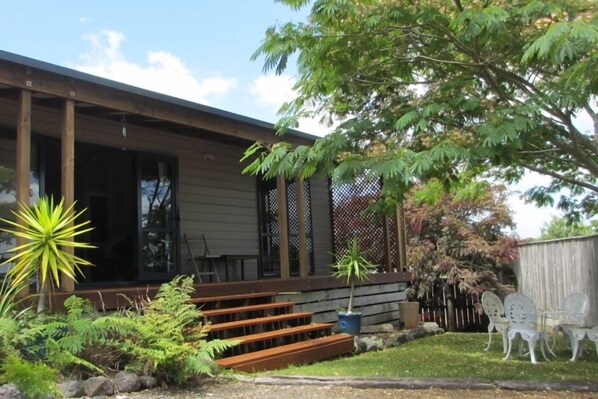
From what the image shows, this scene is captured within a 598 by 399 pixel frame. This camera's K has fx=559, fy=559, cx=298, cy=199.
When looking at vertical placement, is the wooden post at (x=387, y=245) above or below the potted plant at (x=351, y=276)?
above

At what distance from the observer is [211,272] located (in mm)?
9359

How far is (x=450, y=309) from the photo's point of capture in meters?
12.9

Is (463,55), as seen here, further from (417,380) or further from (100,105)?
(100,105)

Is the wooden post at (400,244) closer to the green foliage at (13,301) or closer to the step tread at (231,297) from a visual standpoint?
the step tread at (231,297)

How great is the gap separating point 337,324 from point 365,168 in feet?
17.5

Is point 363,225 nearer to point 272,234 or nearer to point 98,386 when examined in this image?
point 272,234

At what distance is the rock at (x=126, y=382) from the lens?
4.89 m

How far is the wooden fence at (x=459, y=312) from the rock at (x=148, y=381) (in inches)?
354

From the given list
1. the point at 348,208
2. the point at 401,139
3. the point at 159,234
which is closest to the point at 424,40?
the point at 401,139

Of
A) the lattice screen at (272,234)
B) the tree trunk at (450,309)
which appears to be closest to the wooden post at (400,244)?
the tree trunk at (450,309)

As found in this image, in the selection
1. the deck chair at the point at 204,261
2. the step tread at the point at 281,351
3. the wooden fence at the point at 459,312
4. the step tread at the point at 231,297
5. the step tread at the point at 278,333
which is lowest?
the wooden fence at the point at 459,312

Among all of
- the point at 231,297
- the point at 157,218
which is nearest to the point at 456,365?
the point at 231,297

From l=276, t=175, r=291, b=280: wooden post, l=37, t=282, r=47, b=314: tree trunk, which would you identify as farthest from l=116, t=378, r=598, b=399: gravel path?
l=276, t=175, r=291, b=280: wooden post

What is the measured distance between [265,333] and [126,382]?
2.44 m
